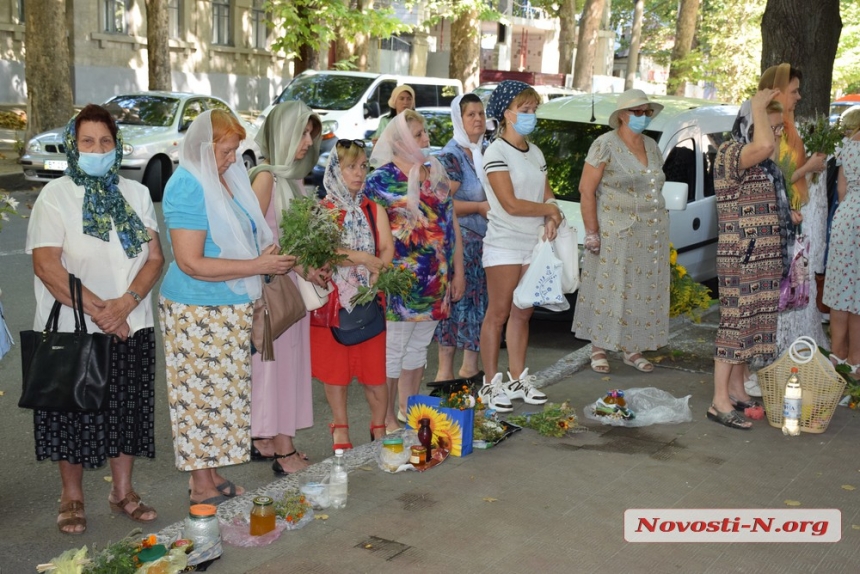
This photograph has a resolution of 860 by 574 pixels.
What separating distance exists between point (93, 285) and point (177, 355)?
1.68 ft

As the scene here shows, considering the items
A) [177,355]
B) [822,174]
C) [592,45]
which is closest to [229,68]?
[592,45]

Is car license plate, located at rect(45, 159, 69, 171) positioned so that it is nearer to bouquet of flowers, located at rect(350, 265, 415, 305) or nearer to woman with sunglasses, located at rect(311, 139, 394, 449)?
woman with sunglasses, located at rect(311, 139, 394, 449)

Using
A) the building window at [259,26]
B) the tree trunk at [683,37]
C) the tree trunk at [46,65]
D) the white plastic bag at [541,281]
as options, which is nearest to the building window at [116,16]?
the building window at [259,26]

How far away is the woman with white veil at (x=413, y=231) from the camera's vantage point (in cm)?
621

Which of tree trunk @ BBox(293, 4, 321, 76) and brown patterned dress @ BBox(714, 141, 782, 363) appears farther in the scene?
tree trunk @ BBox(293, 4, 321, 76)

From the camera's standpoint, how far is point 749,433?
6.63m

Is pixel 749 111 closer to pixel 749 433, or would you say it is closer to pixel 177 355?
pixel 749 433

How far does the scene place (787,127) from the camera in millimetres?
7430

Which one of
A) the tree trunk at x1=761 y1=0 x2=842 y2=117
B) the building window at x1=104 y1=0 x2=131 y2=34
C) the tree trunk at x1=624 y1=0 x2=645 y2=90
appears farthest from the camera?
the tree trunk at x1=624 y1=0 x2=645 y2=90

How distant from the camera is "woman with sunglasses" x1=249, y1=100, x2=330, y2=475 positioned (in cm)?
570

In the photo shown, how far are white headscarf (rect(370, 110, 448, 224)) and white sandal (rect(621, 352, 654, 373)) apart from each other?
2731 millimetres

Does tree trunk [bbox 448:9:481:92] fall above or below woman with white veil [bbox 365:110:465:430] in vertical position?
above

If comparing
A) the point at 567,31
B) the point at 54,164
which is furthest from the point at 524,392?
the point at 567,31

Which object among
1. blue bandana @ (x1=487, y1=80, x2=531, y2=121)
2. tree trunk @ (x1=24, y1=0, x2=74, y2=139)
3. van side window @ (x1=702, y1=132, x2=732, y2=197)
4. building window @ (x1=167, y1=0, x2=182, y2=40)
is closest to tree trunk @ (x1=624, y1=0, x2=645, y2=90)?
building window @ (x1=167, y1=0, x2=182, y2=40)
